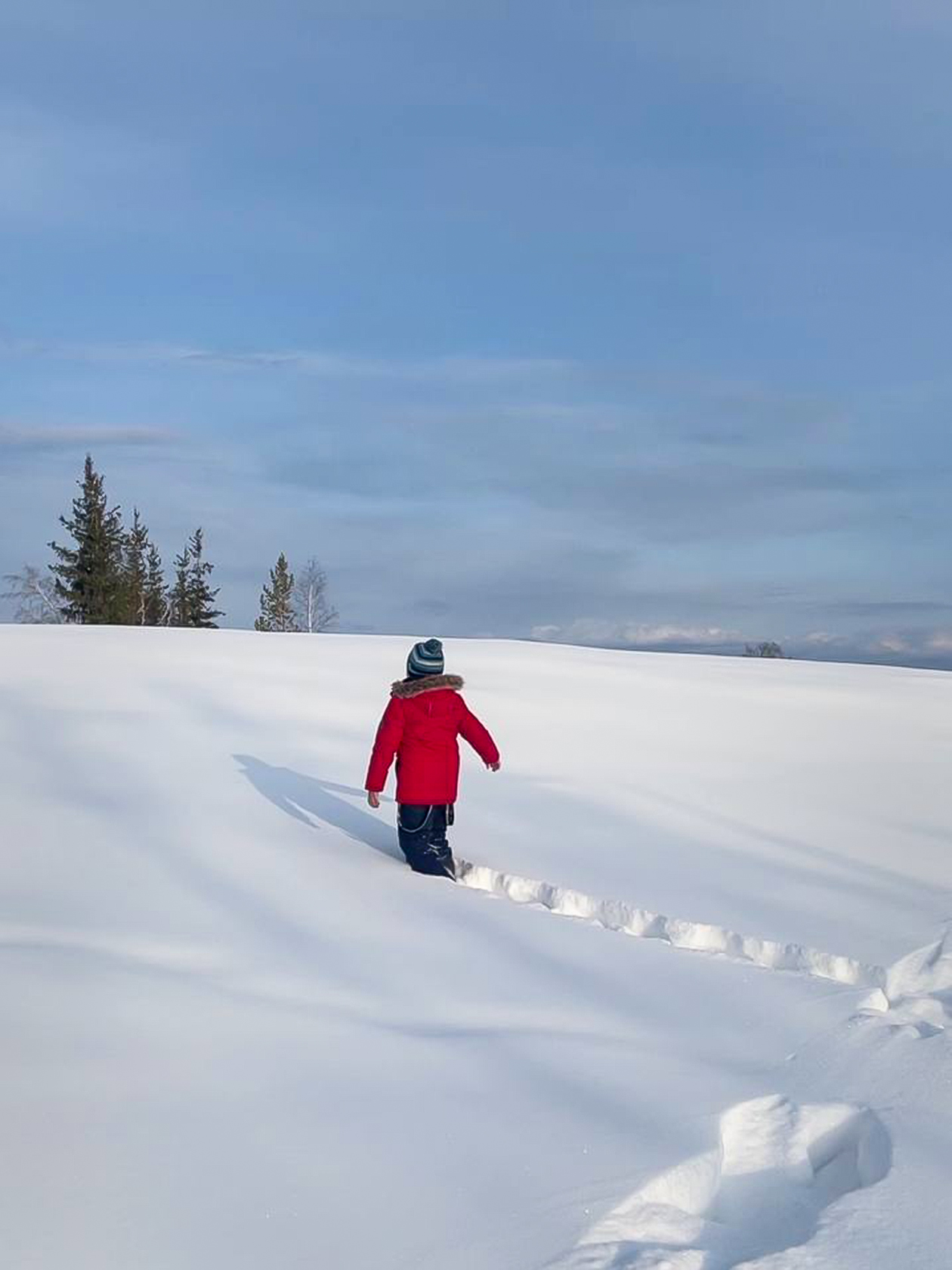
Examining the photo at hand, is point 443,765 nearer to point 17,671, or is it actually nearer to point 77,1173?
point 77,1173

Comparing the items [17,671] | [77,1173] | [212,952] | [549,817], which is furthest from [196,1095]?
[17,671]

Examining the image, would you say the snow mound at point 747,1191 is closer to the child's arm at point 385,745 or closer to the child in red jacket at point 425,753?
the child in red jacket at point 425,753

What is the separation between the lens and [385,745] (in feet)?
24.5

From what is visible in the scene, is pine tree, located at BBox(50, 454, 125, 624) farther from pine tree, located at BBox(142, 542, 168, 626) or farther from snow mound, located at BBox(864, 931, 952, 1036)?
snow mound, located at BBox(864, 931, 952, 1036)

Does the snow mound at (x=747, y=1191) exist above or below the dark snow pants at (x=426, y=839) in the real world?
below

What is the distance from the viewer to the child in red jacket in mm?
7367

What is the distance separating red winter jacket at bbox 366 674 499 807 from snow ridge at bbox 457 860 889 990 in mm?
525

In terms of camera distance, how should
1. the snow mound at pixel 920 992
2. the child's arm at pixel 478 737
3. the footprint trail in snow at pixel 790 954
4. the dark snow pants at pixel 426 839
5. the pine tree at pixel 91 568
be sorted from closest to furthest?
1. the snow mound at pixel 920 992
2. the footprint trail in snow at pixel 790 954
3. the dark snow pants at pixel 426 839
4. the child's arm at pixel 478 737
5. the pine tree at pixel 91 568

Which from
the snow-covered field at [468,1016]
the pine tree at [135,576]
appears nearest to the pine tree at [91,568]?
the pine tree at [135,576]

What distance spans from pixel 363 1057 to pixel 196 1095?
2.01 ft

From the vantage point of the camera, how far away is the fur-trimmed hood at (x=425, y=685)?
24.7 ft

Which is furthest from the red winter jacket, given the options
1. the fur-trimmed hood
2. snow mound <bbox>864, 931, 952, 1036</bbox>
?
snow mound <bbox>864, 931, 952, 1036</bbox>

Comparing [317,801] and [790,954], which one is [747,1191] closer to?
[790,954]

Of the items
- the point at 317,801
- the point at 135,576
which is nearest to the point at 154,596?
the point at 135,576
